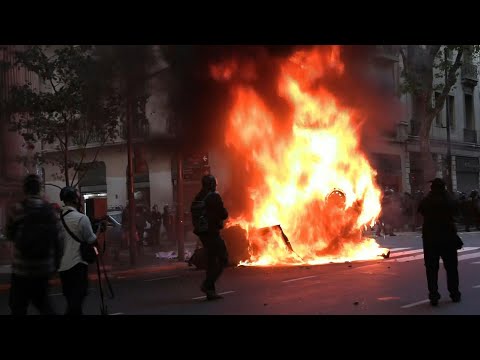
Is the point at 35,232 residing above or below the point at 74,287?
above

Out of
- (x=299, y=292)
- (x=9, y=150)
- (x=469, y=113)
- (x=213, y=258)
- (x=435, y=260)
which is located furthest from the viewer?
(x=469, y=113)

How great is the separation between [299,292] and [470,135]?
2346 centimetres

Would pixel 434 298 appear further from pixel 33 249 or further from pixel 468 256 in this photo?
pixel 468 256

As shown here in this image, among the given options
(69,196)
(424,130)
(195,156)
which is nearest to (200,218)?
(69,196)

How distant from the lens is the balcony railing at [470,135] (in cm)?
2829

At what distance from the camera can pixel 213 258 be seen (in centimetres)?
Answer: 748

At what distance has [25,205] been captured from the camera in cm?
498

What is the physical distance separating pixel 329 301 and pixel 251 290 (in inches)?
56.2

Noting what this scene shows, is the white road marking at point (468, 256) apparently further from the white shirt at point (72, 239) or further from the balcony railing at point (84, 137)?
the white shirt at point (72, 239)

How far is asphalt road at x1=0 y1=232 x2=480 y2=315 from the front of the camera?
22.1 feet

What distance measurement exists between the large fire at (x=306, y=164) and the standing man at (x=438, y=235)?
4.91 m

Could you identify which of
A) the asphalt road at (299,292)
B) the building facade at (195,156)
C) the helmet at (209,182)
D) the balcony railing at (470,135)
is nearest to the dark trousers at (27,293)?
the asphalt road at (299,292)
